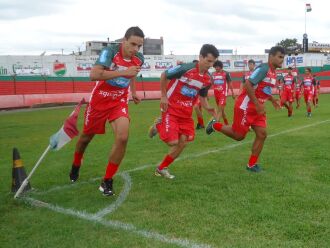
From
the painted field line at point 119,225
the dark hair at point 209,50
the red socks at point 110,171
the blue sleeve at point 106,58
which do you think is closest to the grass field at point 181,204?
the painted field line at point 119,225

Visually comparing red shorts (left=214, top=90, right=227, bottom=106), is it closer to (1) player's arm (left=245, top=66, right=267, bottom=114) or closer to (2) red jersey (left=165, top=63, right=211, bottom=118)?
(1) player's arm (left=245, top=66, right=267, bottom=114)

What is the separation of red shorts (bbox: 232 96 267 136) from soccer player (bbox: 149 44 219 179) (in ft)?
2.63

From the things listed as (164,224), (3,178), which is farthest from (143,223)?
(3,178)

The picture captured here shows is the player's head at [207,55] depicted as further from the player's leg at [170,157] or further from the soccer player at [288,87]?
the soccer player at [288,87]

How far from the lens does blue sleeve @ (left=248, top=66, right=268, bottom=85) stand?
6.86 m

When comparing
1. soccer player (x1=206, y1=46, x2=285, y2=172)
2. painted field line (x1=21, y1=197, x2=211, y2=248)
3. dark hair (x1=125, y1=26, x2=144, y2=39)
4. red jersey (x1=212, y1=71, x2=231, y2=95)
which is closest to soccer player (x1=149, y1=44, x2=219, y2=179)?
soccer player (x1=206, y1=46, x2=285, y2=172)

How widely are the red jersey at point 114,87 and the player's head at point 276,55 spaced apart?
227 cm

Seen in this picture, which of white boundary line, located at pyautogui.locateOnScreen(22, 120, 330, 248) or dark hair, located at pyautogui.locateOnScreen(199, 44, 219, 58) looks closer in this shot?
white boundary line, located at pyautogui.locateOnScreen(22, 120, 330, 248)

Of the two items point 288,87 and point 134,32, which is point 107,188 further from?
point 288,87

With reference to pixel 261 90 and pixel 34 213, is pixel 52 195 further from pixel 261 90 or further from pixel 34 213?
pixel 261 90

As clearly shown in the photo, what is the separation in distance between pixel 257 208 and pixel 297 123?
1000 centimetres

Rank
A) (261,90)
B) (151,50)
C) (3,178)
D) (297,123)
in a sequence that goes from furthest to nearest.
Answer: (151,50) < (297,123) < (261,90) < (3,178)

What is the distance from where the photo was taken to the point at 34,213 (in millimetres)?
4934

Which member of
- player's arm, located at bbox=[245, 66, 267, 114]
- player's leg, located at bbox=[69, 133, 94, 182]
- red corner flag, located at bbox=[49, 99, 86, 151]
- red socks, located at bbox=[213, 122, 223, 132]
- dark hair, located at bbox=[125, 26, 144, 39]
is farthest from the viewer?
red socks, located at bbox=[213, 122, 223, 132]
